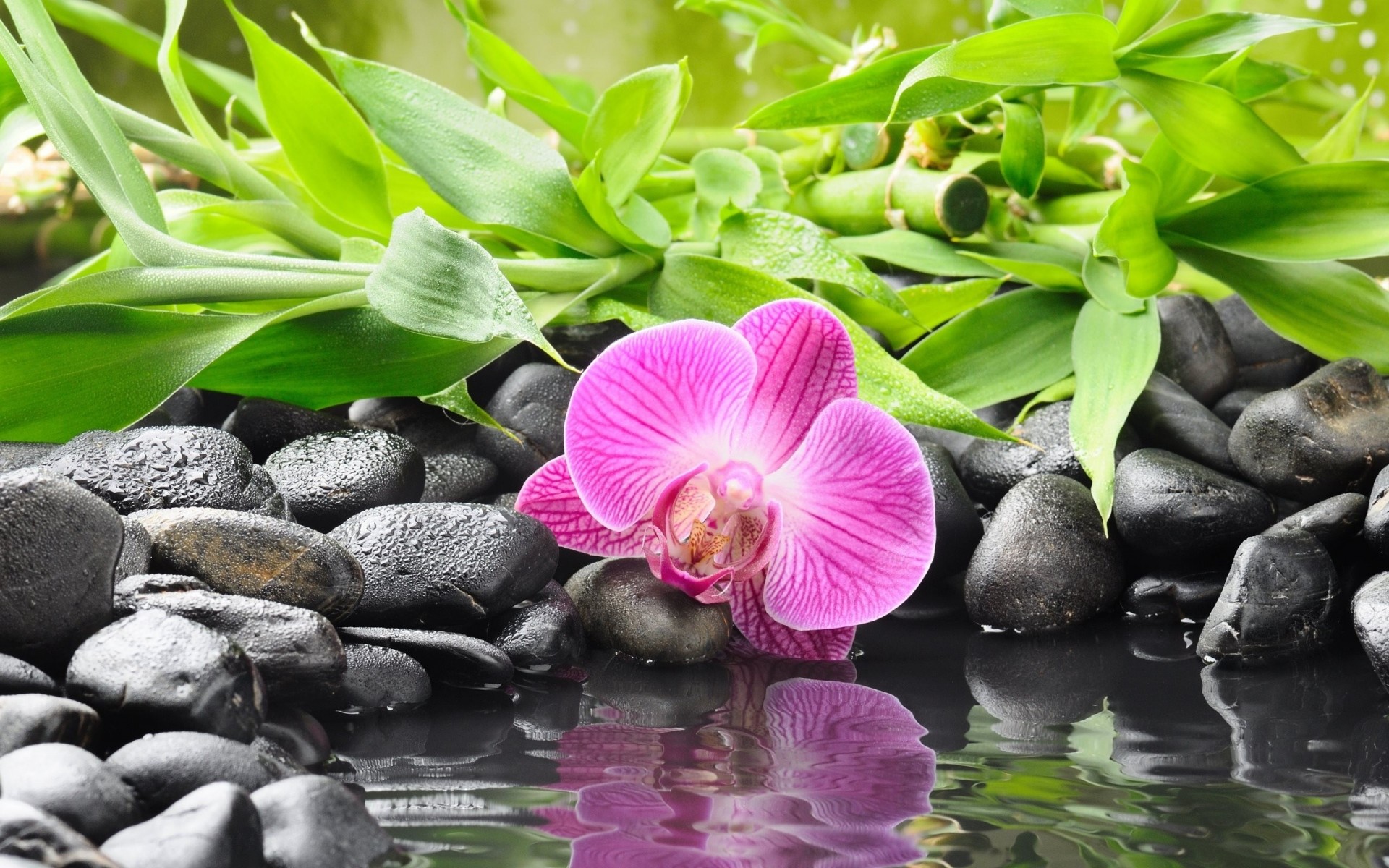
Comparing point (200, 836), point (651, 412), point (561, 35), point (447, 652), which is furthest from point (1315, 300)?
point (561, 35)

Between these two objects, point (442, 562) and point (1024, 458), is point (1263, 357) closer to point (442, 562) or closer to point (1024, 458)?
point (1024, 458)

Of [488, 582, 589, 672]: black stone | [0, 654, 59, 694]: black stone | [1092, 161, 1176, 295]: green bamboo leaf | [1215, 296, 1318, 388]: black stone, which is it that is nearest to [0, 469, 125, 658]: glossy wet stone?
[0, 654, 59, 694]: black stone

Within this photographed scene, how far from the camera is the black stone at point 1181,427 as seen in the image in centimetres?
60

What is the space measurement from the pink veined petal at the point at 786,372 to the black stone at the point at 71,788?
0.26 metres

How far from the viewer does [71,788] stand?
296 millimetres

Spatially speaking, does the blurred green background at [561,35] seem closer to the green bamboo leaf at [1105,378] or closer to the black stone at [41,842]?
the green bamboo leaf at [1105,378]

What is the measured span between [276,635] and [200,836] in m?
0.11

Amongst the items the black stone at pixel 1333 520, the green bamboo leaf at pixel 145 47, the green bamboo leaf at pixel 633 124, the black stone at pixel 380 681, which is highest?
the green bamboo leaf at pixel 145 47

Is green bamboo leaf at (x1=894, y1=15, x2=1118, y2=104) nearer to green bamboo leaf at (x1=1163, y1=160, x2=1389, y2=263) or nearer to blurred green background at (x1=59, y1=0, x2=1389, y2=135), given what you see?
green bamboo leaf at (x1=1163, y1=160, x2=1389, y2=263)

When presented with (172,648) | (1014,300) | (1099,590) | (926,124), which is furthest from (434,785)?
(926,124)

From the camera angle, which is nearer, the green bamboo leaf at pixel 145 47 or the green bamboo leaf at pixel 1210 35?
the green bamboo leaf at pixel 1210 35

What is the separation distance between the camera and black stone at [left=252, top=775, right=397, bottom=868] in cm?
30

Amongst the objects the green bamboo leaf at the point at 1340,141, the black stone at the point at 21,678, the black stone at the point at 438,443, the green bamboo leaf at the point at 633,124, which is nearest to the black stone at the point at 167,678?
the black stone at the point at 21,678

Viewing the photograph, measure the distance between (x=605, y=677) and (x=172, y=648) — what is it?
6.9 inches
